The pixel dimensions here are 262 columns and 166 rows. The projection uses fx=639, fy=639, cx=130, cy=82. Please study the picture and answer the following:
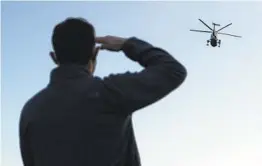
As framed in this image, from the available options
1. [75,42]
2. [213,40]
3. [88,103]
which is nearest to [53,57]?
[75,42]

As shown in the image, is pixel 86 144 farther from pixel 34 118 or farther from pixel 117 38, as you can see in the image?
pixel 117 38

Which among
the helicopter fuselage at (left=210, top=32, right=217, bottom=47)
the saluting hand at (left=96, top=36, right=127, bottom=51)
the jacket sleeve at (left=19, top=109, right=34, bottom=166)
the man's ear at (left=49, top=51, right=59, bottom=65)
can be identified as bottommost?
the helicopter fuselage at (left=210, top=32, right=217, bottom=47)

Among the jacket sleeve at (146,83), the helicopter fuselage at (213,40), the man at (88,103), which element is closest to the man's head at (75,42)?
the man at (88,103)

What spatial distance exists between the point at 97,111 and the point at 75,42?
0.47 meters

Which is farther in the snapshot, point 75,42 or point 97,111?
point 75,42

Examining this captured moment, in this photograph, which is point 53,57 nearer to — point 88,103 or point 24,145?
point 88,103

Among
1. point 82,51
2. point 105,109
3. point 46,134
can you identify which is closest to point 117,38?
point 82,51

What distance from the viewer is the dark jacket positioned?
386 centimetres

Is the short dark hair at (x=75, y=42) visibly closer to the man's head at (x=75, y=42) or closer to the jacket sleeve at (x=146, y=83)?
the man's head at (x=75, y=42)

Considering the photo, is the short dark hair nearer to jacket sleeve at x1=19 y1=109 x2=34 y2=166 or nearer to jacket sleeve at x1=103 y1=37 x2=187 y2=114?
jacket sleeve at x1=103 y1=37 x2=187 y2=114

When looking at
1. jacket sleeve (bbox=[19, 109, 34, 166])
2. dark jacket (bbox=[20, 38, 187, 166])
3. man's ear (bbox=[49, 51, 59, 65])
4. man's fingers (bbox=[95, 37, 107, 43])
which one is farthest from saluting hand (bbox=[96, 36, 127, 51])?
jacket sleeve (bbox=[19, 109, 34, 166])

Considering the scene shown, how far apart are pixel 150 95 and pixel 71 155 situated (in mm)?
598

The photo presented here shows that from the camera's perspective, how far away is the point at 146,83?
3857 mm

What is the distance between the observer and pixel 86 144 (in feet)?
12.6
